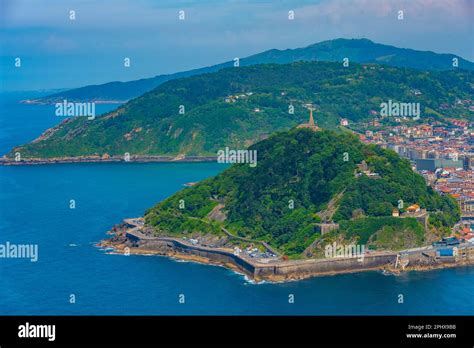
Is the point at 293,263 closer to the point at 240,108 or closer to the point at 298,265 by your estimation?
the point at 298,265

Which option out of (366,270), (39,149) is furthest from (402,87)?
(366,270)

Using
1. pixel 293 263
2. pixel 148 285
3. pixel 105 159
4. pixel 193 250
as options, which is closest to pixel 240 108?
pixel 105 159

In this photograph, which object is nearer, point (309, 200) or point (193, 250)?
point (193, 250)

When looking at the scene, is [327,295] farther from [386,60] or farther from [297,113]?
[386,60]

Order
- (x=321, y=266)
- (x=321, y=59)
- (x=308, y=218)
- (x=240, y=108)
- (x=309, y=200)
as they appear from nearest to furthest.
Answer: (x=321, y=266), (x=308, y=218), (x=309, y=200), (x=240, y=108), (x=321, y=59)

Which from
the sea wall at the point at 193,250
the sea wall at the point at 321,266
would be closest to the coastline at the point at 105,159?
the sea wall at the point at 193,250

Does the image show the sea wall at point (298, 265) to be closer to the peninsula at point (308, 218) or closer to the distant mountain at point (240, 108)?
the peninsula at point (308, 218)

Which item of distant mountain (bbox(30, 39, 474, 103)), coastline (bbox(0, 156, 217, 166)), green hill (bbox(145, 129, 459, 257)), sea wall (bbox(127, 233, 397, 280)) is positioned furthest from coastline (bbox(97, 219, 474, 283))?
distant mountain (bbox(30, 39, 474, 103))
